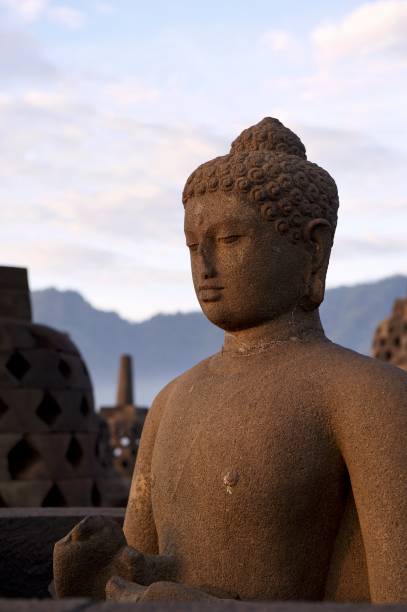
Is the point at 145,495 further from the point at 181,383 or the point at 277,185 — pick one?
the point at 277,185

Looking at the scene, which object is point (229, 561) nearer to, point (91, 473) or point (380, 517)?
point (380, 517)

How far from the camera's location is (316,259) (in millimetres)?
3662

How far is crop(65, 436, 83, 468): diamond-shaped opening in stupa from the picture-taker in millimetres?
7955

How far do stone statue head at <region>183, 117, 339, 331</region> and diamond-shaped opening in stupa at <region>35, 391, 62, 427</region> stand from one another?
4.43m

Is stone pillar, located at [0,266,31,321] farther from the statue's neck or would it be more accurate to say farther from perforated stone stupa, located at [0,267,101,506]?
the statue's neck

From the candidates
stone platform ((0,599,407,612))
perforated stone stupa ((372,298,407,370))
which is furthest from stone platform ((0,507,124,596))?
perforated stone stupa ((372,298,407,370))

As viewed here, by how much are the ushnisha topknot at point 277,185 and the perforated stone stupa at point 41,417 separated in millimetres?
4338

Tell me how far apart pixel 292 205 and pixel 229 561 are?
1.20 metres

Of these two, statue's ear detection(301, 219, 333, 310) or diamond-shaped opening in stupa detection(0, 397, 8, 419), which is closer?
statue's ear detection(301, 219, 333, 310)

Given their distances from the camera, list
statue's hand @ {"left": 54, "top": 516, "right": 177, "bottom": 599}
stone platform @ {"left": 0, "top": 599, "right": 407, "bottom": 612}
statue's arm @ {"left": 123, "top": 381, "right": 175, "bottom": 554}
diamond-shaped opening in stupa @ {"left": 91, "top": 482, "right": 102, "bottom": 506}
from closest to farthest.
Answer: stone platform @ {"left": 0, "top": 599, "right": 407, "bottom": 612}, statue's hand @ {"left": 54, "top": 516, "right": 177, "bottom": 599}, statue's arm @ {"left": 123, "top": 381, "right": 175, "bottom": 554}, diamond-shaped opening in stupa @ {"left": 91, "top": 482, "right": 102, "bottom": 506}

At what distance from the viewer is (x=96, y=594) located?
342 centimetres

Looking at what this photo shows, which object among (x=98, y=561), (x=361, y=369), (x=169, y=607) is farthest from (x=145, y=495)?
(x=169, y=607)

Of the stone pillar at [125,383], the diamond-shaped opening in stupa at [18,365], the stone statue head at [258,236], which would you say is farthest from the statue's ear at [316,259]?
the stone pillar at [125,383]

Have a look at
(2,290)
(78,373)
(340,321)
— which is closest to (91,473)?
(78,373)
